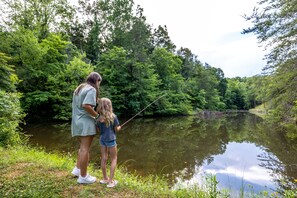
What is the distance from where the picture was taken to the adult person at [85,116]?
10.6 feet

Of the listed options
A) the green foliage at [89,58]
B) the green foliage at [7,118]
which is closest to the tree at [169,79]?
the green foliage at [89,58]

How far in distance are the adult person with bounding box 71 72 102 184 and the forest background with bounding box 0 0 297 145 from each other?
14.4ft

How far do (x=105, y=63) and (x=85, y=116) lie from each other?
23.5m

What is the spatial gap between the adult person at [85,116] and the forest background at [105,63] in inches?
173

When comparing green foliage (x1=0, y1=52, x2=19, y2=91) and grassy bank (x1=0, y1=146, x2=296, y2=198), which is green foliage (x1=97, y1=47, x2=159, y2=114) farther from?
grassy bank (x1=0, y1=146, x2=296, y2=198)

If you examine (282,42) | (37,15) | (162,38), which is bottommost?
(282,42)

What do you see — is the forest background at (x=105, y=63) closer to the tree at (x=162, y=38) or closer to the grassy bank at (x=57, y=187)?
the tree at (x=162, y=38)

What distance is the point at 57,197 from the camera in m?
2.87

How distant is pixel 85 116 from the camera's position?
3.32 meters

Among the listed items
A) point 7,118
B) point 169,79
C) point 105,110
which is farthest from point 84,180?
point 169,79

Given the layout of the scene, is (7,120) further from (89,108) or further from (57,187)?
(89,108)

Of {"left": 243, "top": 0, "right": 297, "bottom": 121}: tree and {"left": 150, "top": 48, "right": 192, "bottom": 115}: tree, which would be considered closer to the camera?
{"left": 243, "top": 0, "right": 297, "bottom": 121}: tree

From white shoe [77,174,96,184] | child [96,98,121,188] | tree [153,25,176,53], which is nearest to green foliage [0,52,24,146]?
white shoe [77,174,96,184]

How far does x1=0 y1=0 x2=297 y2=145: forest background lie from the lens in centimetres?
919
